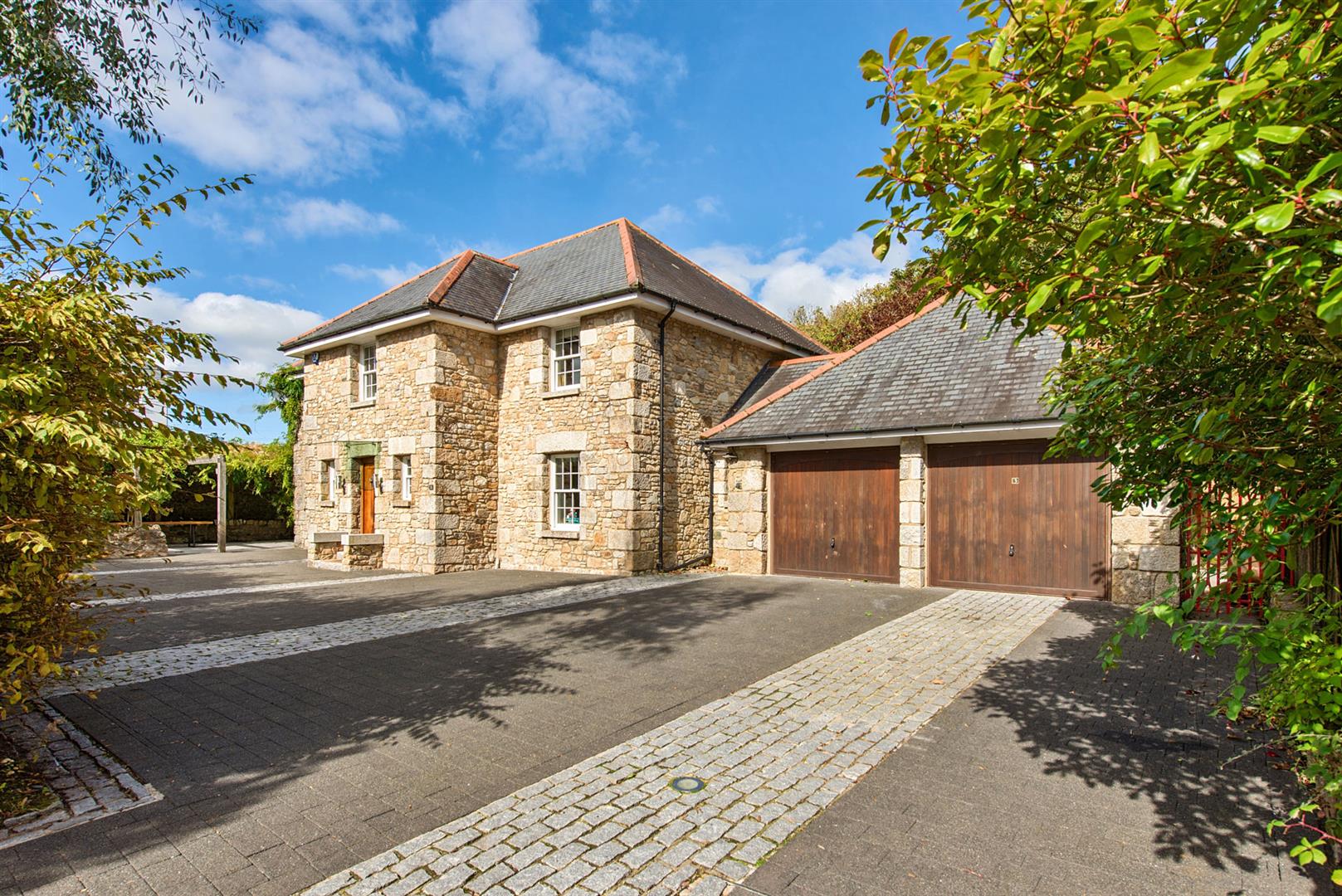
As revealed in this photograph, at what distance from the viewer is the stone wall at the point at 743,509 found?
13.5m

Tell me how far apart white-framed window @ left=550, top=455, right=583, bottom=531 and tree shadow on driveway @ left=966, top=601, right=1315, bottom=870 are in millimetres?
9568

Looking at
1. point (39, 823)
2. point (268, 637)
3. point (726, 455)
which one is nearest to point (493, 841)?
point (39, 823)

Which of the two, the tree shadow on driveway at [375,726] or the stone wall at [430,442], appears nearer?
the tree shadow on driveway at [375,726]

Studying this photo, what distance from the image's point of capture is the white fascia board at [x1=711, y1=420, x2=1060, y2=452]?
Answer: 10336 millimetres

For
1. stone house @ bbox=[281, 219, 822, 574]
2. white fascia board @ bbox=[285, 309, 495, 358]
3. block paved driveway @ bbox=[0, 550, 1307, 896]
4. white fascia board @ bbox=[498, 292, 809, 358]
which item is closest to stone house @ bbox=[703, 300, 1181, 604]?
stone house @ bbox=[281, 219, 822, 574]

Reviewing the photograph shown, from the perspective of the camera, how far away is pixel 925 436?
1132 cm

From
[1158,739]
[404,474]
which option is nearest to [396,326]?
[404,474]

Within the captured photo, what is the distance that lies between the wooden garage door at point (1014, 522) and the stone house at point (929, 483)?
18 mm

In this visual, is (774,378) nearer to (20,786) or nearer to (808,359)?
(808,359)

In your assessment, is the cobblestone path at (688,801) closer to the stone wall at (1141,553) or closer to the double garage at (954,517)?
the stone wall at (1141,553)

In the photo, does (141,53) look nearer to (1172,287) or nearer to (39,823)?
(39,823)

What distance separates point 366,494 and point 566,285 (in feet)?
23.2

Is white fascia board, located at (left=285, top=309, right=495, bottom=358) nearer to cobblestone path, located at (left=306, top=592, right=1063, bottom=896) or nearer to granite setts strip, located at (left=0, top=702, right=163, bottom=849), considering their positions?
granite setts strip, located at (left=0, top=702, right=163, bottom=849)

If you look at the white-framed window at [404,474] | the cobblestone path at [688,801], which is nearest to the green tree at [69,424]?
the cobblestone path at [688,801]
